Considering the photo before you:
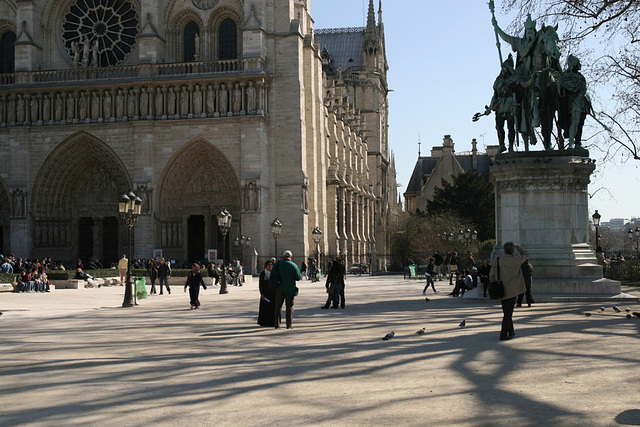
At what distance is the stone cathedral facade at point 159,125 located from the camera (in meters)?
41.3

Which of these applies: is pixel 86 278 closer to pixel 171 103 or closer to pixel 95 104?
pixel 171 103

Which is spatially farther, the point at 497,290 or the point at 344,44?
the point at 344,44

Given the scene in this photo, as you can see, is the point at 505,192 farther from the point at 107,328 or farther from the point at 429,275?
the point at 107,328

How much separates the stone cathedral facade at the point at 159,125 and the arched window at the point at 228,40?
0.20ft

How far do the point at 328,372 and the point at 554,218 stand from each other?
11.3m

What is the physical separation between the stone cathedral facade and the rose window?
78 mm

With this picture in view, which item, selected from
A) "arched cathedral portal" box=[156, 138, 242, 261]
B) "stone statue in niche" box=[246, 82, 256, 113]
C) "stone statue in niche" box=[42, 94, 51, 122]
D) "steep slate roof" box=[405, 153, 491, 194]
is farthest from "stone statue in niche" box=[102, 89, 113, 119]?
"steep slate roof" box=[405, 153, 491, 194]

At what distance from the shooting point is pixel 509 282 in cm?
1080

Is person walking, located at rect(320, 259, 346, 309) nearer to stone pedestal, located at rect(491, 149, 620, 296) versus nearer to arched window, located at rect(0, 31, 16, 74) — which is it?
stone pedestal, located at rect(491, 149, 620, 296)

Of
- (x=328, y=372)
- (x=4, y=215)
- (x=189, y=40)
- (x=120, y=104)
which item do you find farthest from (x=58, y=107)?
(x=328, y=372)

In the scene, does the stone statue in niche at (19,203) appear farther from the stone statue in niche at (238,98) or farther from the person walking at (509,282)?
the person walking at (509,282)

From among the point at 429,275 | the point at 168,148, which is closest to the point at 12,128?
the point at 168,148

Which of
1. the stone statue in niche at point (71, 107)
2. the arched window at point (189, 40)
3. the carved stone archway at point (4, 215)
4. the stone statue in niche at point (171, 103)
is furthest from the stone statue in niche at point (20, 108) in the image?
the arched window at point (189, 40)

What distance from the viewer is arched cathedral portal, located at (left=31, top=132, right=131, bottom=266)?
42812mm
